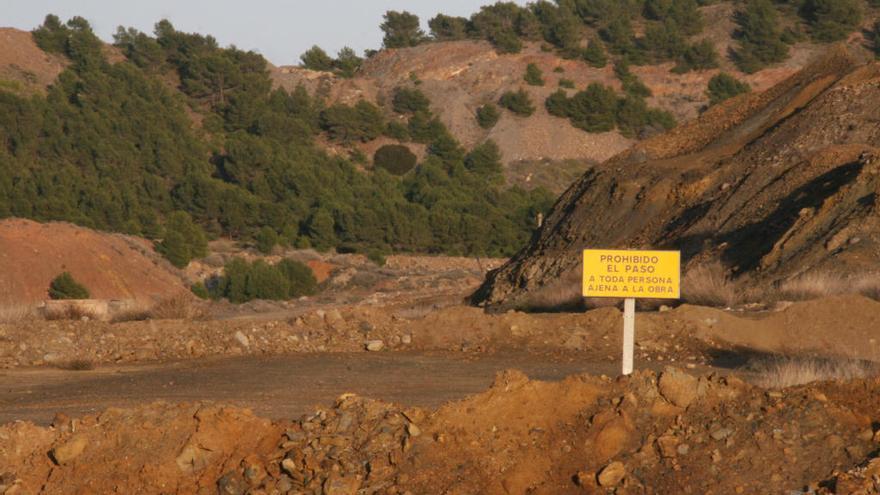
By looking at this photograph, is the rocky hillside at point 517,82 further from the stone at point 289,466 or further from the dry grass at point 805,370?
the stone at point 289,466

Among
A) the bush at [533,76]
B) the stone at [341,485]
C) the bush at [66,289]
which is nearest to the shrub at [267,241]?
the bush at [66,289]

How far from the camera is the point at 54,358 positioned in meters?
18.9

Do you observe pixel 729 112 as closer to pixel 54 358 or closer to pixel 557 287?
pixel 557 287

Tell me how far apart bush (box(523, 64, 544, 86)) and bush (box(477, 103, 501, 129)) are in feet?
15.4

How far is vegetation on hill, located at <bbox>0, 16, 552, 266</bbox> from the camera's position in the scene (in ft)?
186

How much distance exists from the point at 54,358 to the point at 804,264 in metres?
12.1

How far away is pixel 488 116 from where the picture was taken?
301 feet

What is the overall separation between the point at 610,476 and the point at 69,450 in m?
3.73

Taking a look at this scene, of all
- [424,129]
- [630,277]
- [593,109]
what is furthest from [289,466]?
[593,109]

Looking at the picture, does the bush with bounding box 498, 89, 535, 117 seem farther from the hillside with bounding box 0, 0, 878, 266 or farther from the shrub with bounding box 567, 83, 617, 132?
the shrub with bounding box 567, 83, 617, 132

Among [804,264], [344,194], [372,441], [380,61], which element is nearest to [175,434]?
[372,441]

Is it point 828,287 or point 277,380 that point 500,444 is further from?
point 828,287

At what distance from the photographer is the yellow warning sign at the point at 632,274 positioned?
36.7 ft

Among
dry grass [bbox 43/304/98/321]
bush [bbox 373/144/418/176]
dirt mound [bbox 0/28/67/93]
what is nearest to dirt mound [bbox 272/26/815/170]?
bush [bbox 373/144/418/176]
